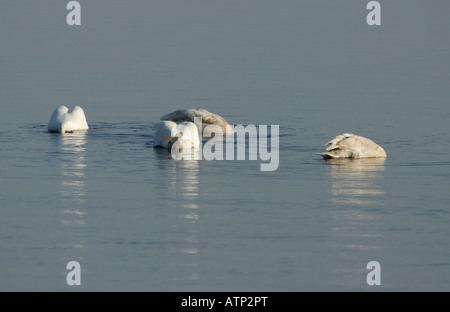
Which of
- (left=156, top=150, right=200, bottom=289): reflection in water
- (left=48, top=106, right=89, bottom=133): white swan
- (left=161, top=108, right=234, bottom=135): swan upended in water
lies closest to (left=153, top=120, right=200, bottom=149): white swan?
(left=156, top=150, right=200, bottom=289): reflection in water

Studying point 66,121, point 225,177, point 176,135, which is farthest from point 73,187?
point 66,121

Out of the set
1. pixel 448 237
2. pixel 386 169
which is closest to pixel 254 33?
pixel 386 169

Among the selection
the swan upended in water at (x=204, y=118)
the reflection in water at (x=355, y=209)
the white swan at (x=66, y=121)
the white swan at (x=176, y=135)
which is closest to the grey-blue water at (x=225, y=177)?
the reflection in water at (x=355, y=209)

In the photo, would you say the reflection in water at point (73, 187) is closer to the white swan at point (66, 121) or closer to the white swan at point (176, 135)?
the white swan at point (66, 121)

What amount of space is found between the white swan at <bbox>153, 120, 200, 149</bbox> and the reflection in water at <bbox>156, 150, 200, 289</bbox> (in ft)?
1.28

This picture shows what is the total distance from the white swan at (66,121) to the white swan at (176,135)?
3.29 meters

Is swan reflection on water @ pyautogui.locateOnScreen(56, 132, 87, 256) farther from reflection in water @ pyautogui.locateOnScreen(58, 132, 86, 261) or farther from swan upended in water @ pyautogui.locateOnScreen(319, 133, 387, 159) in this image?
swan upended in water @ pyautogui.locateOnScreen(319, 133, 387, 159)

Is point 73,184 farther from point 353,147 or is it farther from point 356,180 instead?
point 353,147

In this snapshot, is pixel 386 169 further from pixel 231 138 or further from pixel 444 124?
pixel 444 124

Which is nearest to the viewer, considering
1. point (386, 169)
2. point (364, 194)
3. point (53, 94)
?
point (364, 194)

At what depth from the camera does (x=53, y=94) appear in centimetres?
4006

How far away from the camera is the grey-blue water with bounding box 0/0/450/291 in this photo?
17.2m

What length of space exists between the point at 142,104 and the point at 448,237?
1969 centimetres

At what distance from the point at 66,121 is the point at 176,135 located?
418cm
